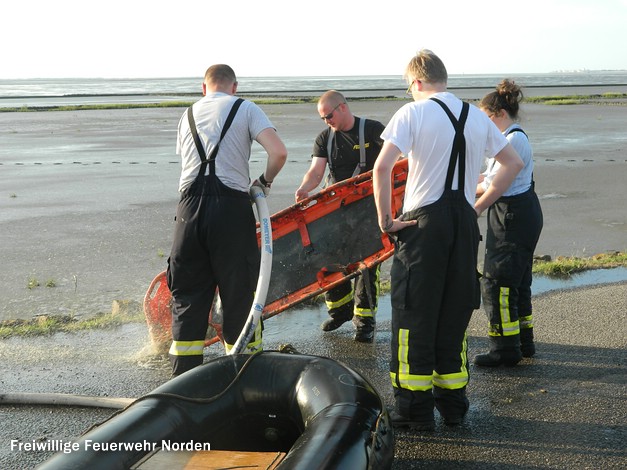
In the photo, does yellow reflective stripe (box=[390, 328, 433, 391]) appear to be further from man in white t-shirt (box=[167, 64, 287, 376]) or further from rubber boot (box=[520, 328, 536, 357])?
rubber boot (box=[520, 328, 536, 357])

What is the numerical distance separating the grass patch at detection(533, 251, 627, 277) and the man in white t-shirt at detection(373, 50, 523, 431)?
12.9 feet

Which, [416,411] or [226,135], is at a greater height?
[226,135]

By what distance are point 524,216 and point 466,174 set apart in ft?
4.15

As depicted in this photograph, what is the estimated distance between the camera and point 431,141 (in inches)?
179

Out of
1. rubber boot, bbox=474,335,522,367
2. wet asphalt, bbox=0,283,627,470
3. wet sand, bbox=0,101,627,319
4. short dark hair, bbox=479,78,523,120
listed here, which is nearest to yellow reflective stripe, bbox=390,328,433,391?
wet asphalt, bbox=0,283,627,470

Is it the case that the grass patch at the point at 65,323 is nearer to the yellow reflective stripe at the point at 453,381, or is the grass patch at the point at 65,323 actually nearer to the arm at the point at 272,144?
the arm at the point at 272,144

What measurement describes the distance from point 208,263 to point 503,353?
224cm

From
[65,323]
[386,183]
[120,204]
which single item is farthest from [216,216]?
[120,204]

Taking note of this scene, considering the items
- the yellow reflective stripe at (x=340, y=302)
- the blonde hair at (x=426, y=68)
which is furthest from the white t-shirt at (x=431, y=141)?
the yellow reflective stripe at (x=340, y=302)

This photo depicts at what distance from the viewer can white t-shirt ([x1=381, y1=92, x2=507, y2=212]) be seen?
4.54 m

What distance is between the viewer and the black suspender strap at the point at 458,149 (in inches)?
180

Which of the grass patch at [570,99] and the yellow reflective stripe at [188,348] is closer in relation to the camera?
the yellow reflective stripe at [188,348]

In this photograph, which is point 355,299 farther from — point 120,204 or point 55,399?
point 120,204

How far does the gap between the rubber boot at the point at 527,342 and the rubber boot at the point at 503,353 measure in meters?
0.21
